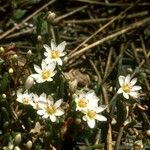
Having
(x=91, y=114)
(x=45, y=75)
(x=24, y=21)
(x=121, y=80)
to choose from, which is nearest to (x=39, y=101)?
(x=45, y=75)

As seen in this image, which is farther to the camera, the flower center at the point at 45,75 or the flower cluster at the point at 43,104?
the flower center at the point at 45,75

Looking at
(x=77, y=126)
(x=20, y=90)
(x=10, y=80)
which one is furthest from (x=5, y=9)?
(x=77, y=126)

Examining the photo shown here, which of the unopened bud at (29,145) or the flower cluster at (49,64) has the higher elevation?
the flower cluster at (49,64)

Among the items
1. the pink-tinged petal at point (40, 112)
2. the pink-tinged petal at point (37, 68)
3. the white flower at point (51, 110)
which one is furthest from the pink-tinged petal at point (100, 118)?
the pink-tinged petal at point (37, 68)

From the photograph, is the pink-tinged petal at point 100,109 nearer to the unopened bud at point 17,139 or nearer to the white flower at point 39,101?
the white flower at point 39,101

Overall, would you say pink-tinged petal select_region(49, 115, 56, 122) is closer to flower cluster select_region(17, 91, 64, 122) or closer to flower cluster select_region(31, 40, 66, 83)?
flower cluster select_region(17, 91, 64, 122)

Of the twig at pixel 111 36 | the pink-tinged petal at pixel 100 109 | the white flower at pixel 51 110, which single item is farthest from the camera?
the twig at pixel 111 36
